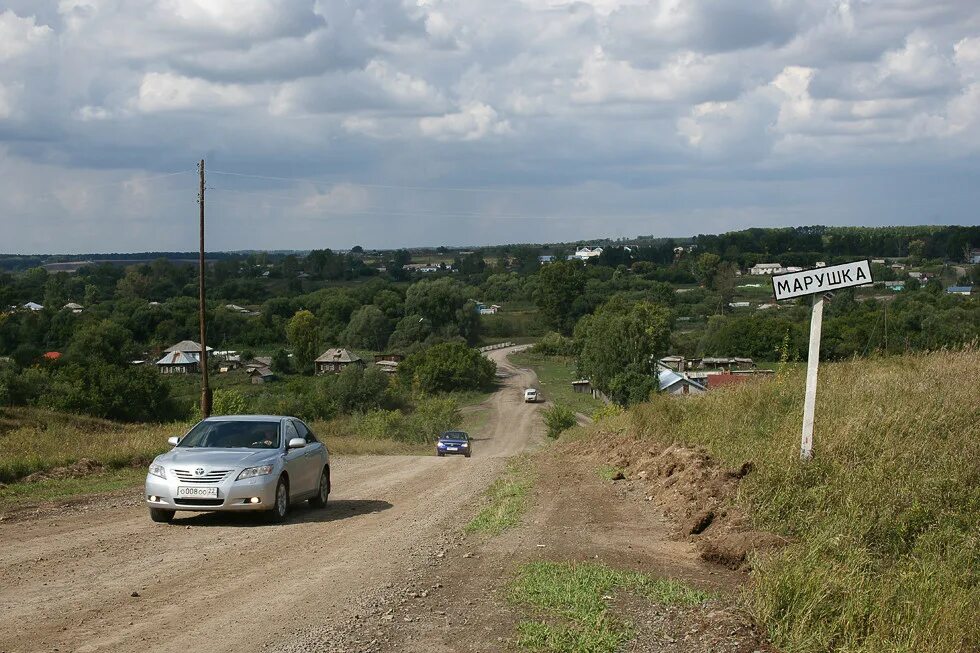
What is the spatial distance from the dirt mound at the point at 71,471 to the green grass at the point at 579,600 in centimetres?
1332

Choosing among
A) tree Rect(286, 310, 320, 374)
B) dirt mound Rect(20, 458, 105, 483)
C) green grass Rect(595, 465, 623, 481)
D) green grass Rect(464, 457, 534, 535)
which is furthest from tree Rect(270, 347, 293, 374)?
green grass Rect(595, 465, 623, 481)

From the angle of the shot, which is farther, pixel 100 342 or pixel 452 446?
pixel 100 342

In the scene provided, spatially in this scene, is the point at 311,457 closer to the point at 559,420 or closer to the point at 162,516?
the point at 162,516

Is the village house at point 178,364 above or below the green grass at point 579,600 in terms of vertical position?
below

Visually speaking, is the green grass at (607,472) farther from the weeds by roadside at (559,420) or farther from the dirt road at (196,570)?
the weeds by roadside at (559,420)

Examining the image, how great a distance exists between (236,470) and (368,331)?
124457 mm

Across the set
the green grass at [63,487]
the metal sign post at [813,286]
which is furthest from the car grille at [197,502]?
the metal sign post at [813,286]

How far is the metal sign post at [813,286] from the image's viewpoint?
11758 mm

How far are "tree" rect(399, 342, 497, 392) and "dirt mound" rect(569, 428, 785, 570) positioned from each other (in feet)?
274

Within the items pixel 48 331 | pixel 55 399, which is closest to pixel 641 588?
pixel 55 399

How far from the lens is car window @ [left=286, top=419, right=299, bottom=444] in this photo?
14.9m

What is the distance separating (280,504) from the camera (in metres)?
13.9

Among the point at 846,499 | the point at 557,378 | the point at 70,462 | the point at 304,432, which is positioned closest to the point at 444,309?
the point at 557,378

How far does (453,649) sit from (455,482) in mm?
12730
